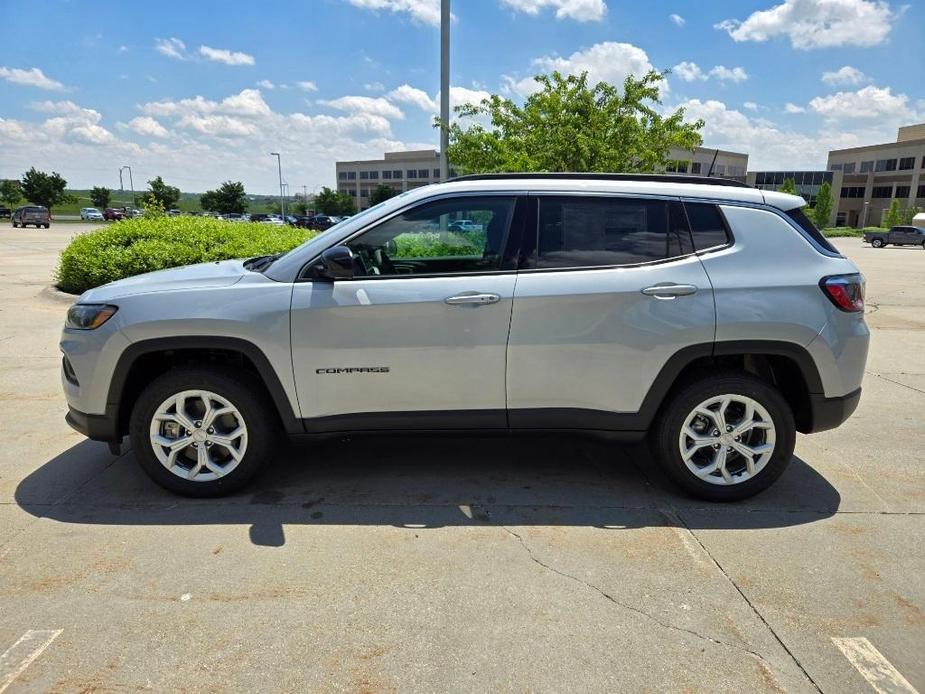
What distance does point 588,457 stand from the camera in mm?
4492

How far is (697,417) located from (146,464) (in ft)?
10.6

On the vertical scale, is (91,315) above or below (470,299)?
below

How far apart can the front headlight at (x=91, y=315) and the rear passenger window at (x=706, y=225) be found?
131 inches

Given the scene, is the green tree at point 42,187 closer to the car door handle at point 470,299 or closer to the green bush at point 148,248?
the green bush at point 148,248

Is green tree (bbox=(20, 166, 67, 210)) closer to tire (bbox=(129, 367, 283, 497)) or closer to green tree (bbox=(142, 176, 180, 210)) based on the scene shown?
green tree (bbox=(142, 176, 180, 210))

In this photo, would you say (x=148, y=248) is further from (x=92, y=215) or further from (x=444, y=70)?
(x=92, y=215)

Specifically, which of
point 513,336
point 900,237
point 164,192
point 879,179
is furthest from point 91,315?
point 879,179

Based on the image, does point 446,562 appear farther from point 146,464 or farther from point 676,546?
point 146,464

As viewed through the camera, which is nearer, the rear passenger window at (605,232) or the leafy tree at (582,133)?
the rear passenger window at (605,232)

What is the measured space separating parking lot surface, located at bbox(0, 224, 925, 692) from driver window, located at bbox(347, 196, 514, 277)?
136 centimetres

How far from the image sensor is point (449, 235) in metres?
3.90

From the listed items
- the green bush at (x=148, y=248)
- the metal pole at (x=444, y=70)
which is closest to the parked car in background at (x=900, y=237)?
the metal pole at (x=444, y=70)

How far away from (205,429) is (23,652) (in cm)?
142

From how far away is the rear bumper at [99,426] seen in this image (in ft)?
12.0
